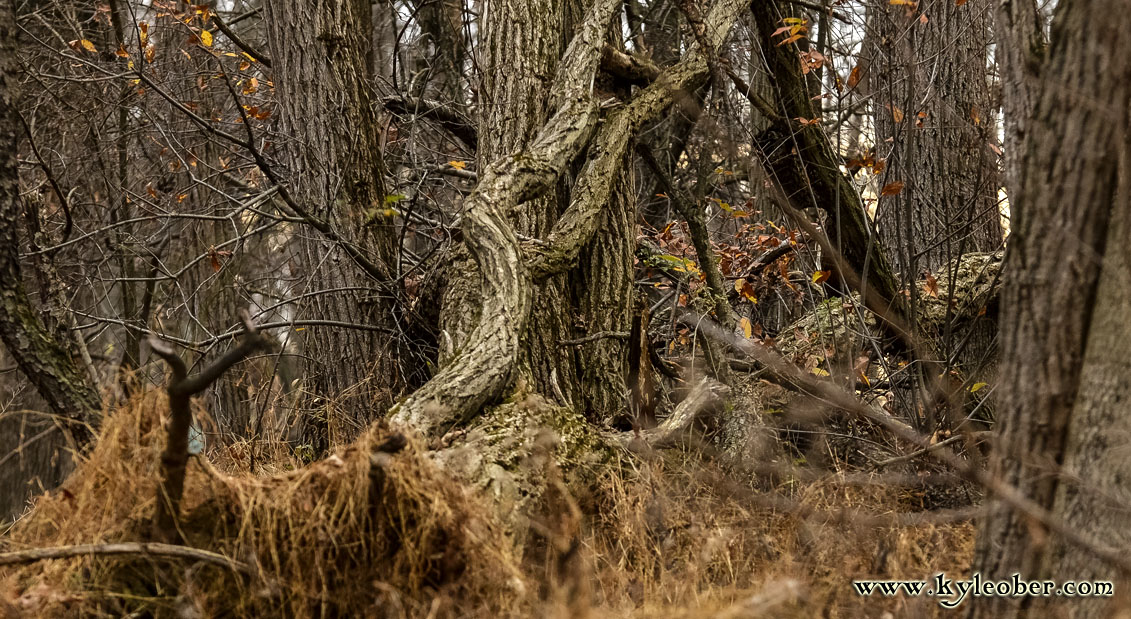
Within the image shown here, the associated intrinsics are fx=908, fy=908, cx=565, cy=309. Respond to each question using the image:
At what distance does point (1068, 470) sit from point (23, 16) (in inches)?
318

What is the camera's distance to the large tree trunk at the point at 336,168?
19.5 ft

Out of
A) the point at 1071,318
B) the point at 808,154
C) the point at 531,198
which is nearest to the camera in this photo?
the point at 1071,318

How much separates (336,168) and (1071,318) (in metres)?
4.57

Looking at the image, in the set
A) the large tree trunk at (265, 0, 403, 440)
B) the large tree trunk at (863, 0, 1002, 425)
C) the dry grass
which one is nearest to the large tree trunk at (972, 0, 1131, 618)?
the dry grass

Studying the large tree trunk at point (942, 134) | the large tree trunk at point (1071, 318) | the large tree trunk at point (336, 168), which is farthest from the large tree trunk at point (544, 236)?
the large tree trunk at point (1071, 318)

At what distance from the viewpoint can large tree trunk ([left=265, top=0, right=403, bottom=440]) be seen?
19.5 ft

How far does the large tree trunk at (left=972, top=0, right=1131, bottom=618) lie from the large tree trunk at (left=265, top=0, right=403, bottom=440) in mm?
4014

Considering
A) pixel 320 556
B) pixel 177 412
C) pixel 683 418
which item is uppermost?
pixel 177 412

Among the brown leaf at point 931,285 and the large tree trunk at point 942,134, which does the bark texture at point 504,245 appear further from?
the brown leaf at point 931,285

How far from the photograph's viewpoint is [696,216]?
5938 mm

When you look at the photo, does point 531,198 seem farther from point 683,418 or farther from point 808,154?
point 808,154

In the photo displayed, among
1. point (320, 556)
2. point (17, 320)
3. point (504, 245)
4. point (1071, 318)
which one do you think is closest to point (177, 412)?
point (320, 556)

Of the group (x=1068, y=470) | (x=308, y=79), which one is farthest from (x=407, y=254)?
(x=1068, y=470)

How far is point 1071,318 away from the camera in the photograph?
2.60m
